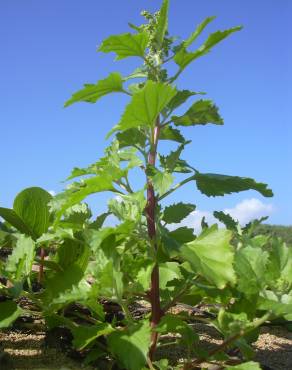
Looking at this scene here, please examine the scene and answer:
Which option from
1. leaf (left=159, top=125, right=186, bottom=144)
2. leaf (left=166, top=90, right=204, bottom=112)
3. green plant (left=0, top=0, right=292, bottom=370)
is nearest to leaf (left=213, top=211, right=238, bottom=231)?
green plant (left=0, top=0, right=292, bottom=370)

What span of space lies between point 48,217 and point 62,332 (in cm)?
39

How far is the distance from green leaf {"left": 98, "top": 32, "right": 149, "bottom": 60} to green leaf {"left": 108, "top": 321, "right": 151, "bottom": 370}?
75 cm

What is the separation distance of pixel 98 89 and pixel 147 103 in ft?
0.62

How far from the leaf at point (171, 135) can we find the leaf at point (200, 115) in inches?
1.3

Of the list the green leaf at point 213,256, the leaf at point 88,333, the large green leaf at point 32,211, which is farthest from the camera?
the large green leaf at point 32,211

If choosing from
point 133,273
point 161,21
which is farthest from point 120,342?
point 161,21

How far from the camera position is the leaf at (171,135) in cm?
150

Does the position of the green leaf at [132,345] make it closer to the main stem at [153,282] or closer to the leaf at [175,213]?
the main stem at [153,282]

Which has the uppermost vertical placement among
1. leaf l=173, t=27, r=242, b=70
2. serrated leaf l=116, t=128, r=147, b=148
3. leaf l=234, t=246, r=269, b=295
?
leaf l=173, t=27, r=242, b=70

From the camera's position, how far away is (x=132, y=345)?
1.24m

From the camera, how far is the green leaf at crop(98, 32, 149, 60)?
4.50 feet

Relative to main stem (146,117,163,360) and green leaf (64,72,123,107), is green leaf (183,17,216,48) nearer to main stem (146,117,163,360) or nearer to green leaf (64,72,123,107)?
green leaf (64,72,123,107)

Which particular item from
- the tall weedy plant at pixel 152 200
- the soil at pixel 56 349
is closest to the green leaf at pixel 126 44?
the tall weedy plant at pixel 152 200

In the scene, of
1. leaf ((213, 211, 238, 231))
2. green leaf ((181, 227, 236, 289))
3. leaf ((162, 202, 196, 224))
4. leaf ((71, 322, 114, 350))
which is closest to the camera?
green leaf ((181, 227, 236, 289))
